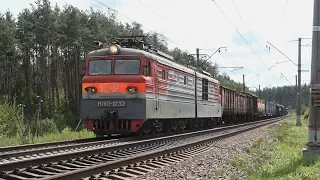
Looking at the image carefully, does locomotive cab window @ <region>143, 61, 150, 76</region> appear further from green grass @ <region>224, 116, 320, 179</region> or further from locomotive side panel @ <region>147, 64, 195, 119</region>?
green grass @ <region>224, 116, 320, 179</region>

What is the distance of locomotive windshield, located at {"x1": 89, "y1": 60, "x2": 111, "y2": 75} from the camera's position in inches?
638

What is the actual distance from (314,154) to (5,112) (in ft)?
55.2

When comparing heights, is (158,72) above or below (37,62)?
below

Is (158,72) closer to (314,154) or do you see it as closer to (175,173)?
(314,154)

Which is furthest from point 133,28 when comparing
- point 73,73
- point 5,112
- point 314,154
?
point 314,154

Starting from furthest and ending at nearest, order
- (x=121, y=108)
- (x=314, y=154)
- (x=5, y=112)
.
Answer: (x=5, y=112) → (x=121, y=108) → (x=314, y=154)

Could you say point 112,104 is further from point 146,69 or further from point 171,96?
point 171,96

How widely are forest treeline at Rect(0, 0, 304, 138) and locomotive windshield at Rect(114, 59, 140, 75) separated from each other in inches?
1257

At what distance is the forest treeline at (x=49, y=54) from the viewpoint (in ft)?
168

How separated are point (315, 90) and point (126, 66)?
7.23m

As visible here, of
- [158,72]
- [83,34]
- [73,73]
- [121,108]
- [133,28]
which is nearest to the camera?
[121,108]

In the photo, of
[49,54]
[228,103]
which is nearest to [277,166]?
[228,103]

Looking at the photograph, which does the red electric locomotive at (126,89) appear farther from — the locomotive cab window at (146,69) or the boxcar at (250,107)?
the boxcar at (250,107)

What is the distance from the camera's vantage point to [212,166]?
9867 millimetres
